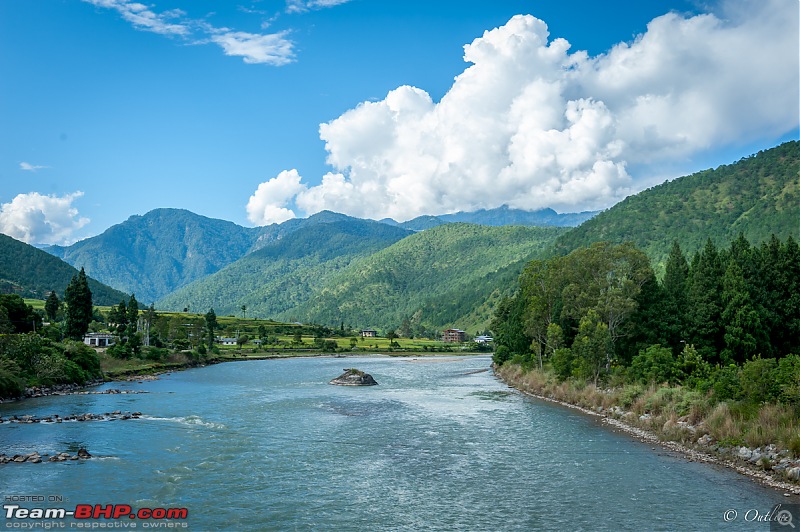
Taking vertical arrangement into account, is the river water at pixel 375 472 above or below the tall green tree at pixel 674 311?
below

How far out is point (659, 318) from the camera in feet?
195

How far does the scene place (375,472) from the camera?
32.2 metres

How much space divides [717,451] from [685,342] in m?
24.7

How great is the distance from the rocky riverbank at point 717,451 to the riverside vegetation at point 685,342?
0.13m

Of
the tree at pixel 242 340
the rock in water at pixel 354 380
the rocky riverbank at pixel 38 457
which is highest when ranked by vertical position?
the tree at pixel 242 340

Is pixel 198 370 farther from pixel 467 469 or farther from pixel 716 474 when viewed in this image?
pixel 716 474

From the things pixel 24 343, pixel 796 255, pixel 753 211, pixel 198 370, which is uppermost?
pixel 753 211

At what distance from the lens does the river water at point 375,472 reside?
25031 mm

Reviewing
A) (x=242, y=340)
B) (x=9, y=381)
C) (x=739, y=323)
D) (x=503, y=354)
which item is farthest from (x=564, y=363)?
(x=242, y=340)

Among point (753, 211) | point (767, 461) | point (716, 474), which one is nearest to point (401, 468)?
point (716, 474)

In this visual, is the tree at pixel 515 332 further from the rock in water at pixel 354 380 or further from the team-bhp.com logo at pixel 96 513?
the team-bhp.com logo at pixel 96 513

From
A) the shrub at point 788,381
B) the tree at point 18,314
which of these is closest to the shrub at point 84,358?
the tree at point 18,314

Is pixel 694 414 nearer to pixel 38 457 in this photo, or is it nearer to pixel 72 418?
pixel 38 457

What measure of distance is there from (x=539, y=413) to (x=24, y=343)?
56970 millimetres
